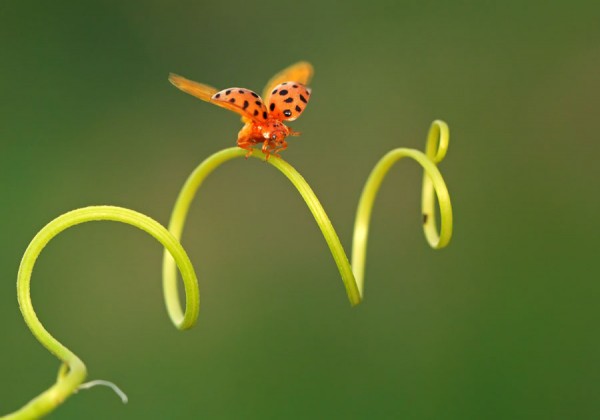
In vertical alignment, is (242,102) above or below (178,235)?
above

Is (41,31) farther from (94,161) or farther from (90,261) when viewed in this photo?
(90,261)

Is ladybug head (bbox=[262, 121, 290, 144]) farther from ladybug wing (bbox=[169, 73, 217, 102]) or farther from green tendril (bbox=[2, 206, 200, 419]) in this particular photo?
green tendril (bbox=[2, 206, 200, 419])

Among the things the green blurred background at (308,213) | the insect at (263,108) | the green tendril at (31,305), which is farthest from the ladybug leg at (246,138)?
the green blurred background at (308,213)

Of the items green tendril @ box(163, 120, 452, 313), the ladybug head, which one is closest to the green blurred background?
green tendril @ box(163, 120, 452, 313)

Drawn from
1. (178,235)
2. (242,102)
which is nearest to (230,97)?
(242,102)

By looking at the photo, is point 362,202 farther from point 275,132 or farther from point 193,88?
point 193,88

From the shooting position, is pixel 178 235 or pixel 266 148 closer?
pixel 266 148

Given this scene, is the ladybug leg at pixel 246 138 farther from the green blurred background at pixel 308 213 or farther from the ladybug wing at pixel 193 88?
the green blurred background at pixel 308 213
